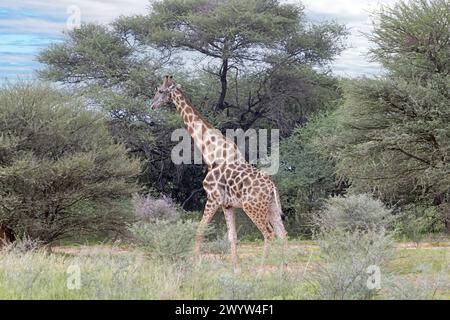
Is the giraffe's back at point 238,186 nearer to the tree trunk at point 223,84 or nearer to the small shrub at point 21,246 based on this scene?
the small shrub at point 21,246

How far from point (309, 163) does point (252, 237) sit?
514 cm

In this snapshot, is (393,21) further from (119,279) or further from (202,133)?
(119,279)

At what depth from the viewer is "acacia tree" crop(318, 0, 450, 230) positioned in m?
17.4

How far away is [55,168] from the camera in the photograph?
1639 centimetres

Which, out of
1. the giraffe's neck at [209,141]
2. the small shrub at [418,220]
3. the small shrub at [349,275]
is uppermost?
the giraffe's neck at [209,141]

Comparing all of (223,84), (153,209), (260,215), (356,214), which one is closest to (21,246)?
(260,215)

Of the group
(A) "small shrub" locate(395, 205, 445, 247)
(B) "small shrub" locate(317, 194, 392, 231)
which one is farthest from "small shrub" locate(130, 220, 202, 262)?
(A) "small shrub" locate(395, 205, 445, 247)

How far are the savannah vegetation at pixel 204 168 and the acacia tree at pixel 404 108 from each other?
0.15 ft

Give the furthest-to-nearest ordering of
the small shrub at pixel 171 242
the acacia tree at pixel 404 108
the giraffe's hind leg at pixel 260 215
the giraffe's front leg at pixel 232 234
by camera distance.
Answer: the acacia tree at pixel 404 108 → the giraffe's hind leg at pixel 260 215 → the giraffe's front leg at pixel 232 234 → the small shrub at pixel 171 242

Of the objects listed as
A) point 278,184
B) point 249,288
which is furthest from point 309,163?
point 249,288

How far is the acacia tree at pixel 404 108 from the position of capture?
1744cm

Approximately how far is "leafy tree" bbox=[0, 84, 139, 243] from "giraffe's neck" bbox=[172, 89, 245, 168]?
4.07m

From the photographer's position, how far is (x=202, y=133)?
13.2 metres

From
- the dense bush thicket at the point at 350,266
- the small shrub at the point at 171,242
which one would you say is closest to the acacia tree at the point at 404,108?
the dense bush thicket at the point at 350,266
